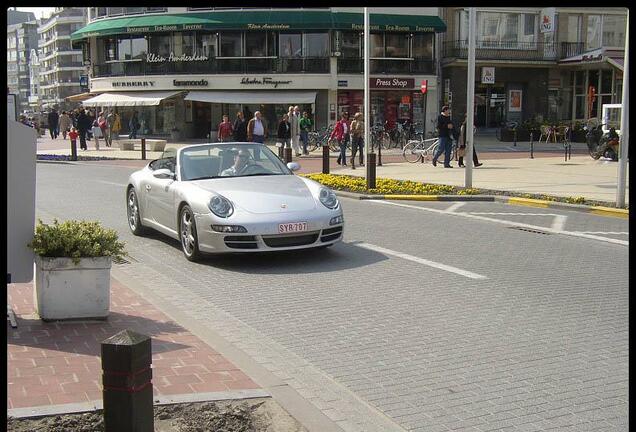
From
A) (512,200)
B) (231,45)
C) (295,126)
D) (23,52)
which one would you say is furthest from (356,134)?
(23,52)

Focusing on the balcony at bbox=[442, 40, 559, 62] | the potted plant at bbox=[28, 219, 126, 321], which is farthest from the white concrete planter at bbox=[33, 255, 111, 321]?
the balcony at bbox=[442, 40, 559, 62]

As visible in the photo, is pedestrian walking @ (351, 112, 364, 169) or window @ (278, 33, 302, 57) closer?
pedestrian walking @ (351, 112, 364, 169)

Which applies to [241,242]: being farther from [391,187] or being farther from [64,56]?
[64,56]

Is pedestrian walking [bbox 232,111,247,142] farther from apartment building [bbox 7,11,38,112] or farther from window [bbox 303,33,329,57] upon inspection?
apartment building [bbox 7,11,38,112]

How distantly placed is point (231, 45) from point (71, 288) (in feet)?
128

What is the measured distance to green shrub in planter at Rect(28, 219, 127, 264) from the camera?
5.97 meters

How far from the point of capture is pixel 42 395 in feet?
14.6

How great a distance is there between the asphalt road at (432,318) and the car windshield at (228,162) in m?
1.09

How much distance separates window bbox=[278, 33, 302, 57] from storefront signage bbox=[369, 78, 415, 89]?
4.58m

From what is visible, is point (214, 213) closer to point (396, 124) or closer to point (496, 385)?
point (496, 385)

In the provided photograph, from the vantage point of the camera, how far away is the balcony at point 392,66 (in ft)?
143

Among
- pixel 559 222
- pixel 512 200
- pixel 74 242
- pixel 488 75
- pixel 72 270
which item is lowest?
pixel 559 222

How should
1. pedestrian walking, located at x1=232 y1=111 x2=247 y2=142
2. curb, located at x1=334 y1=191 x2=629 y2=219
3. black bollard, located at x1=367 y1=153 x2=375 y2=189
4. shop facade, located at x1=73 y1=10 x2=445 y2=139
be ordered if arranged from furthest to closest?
shop facade, located at x1=73 y1=10 x2=445 y2=139 → pedestrian walking, located at x1=232 y1=111 x2=247 y2=142 → black bollard, located at x1=367 y1=153 x2=375 y2=189 → curb, located at x1=334 y1=191 x2=629 y2=219

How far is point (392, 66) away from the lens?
145 ft
